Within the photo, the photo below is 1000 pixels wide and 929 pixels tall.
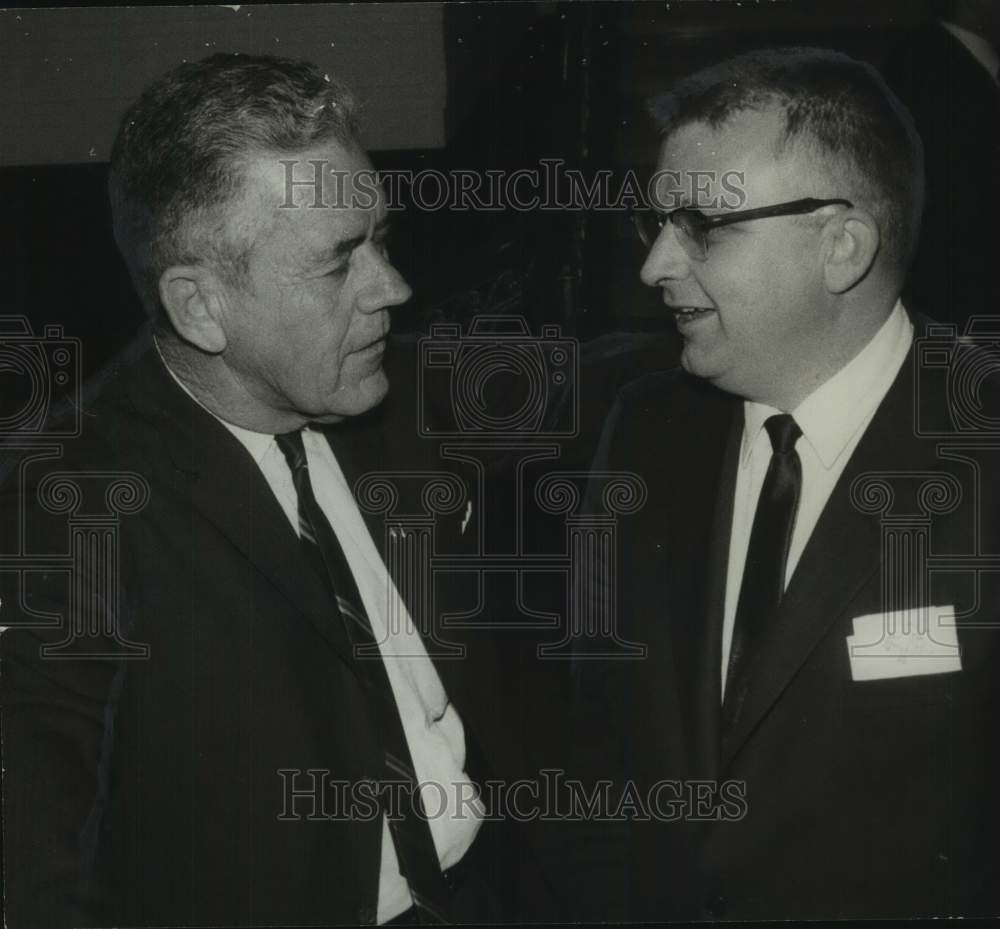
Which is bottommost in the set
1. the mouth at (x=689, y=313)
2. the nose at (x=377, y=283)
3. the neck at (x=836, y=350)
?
the neck at (x=836, y=350)

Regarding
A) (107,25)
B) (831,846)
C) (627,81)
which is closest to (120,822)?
(831,846)

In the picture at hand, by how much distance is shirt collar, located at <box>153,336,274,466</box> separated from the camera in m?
2.52

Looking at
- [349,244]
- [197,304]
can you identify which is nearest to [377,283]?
[349,244]

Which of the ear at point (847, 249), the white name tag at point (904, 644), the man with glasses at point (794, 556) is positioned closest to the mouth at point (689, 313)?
the man with glasses at point (794, 556)

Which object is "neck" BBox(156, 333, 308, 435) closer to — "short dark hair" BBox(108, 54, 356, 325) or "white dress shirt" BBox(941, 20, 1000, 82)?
"short dark hair" BBox(108, 54, 356, 325)

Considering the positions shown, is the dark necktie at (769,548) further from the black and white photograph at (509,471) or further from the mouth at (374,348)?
the mouth at (374,348)

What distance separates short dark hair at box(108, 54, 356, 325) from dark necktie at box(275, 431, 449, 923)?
0.39 metres

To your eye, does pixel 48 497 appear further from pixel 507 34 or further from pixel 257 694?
pixel 507 34

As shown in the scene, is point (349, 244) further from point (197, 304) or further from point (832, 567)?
point (832, 567)

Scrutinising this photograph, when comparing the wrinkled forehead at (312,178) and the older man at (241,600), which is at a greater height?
the wrinkled forehead at (312,178)

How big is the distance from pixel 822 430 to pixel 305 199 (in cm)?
104

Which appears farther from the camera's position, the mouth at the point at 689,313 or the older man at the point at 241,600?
the mouth at the point at 689,313

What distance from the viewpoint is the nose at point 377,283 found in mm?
2586

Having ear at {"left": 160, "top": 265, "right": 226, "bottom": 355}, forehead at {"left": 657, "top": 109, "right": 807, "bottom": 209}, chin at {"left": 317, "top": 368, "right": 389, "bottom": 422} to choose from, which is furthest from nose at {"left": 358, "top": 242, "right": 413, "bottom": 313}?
forehead at {"left": 657, "top": 109, "right": 807, "bottom": 209}
